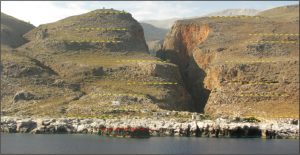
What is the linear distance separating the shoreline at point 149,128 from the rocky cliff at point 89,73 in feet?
42.0

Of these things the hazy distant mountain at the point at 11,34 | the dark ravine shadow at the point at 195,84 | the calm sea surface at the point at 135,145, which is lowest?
the calm sea surface at the point at 135,145

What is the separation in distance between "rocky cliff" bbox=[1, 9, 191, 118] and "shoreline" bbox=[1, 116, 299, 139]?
12.8 metres

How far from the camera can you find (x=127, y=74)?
162 meters

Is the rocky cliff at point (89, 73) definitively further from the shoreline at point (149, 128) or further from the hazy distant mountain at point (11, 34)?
the shoreline at point (149, 128)

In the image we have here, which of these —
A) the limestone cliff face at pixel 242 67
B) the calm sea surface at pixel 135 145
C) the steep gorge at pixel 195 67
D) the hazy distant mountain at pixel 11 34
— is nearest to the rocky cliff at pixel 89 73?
the hazy distant mountain at pixel 11 34

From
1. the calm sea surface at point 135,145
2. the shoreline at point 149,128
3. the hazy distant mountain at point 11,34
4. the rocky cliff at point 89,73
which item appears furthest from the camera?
the hazy distant mountain at point 11,34

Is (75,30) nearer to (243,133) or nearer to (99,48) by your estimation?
(99,48)

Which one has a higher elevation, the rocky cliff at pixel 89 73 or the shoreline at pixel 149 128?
the rocky cliff at pixel 89 73

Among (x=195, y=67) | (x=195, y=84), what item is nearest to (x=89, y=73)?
(x=195, y=84)

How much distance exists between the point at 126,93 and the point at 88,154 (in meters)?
68.0

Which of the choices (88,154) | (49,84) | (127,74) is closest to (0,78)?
(49,84)

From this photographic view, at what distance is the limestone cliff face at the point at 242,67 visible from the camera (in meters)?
158

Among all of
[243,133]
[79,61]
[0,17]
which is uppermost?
[0,17]

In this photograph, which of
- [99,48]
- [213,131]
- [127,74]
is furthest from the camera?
[99,48]
